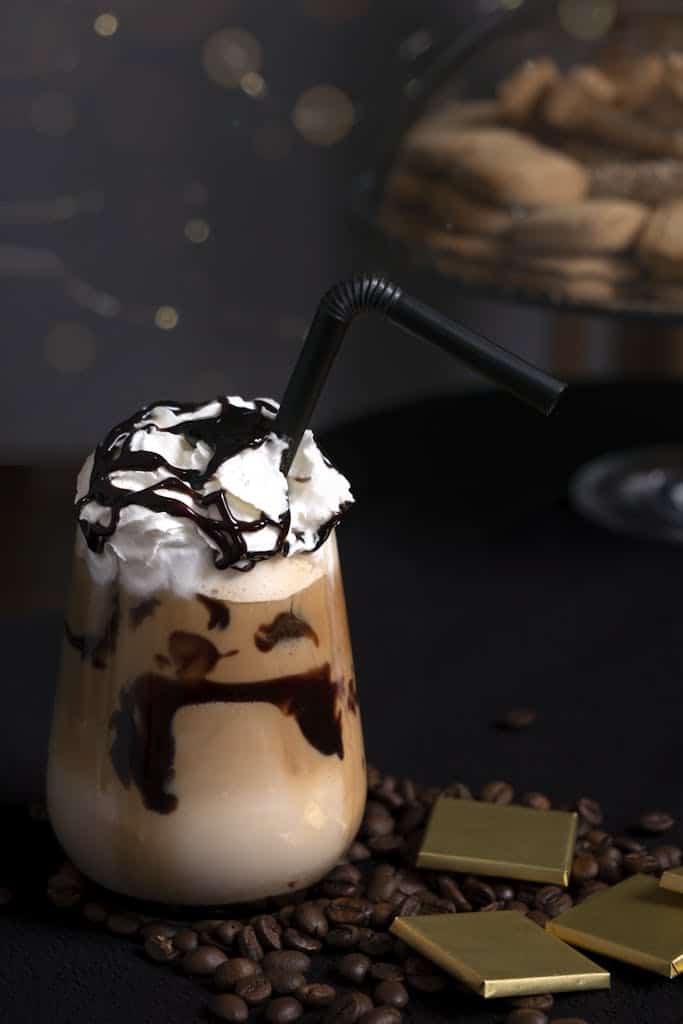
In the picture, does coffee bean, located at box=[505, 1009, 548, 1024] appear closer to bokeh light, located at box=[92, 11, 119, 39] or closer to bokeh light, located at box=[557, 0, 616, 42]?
bokeh light, located at box=[557, 0, 616, 42]

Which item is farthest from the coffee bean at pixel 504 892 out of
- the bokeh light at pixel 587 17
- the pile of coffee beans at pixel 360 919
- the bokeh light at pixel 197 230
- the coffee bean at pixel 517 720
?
the bokeh light at pixel 197 230

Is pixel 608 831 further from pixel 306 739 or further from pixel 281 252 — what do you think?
pixel 281 252

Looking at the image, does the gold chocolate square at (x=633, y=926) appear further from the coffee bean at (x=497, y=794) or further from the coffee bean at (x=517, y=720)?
the coffee bean at (x=517, y=720)

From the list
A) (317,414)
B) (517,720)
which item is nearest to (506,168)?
(517,720)

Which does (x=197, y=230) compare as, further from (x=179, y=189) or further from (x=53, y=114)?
(x=53, y=114)

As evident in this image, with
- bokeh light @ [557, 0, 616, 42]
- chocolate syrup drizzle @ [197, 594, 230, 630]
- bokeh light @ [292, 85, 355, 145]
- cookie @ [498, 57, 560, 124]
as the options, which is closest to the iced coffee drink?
chocolate syrup drizzle @ [197, 594, 230, 630]
